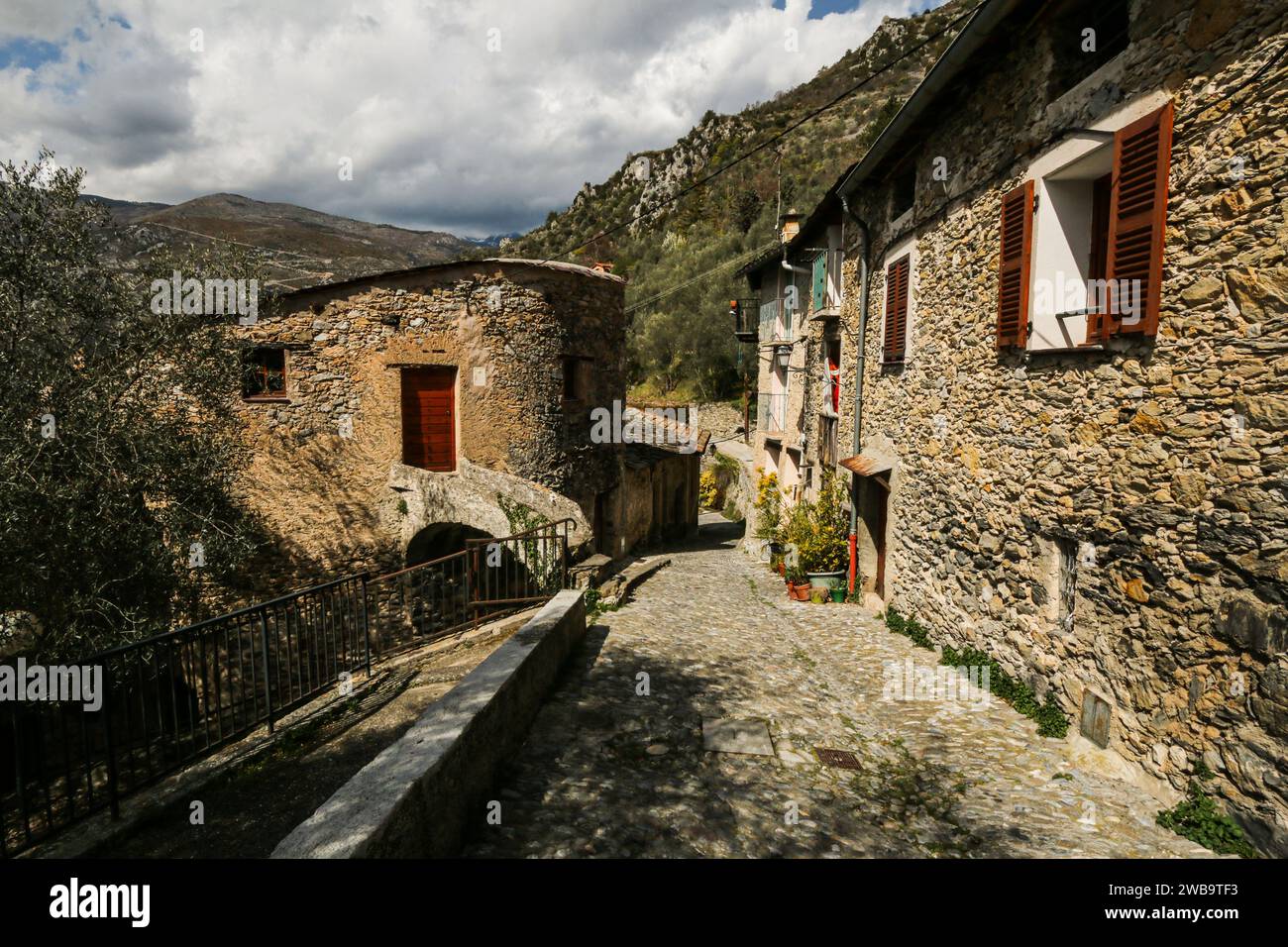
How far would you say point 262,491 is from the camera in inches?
484

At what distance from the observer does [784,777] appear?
5.21m

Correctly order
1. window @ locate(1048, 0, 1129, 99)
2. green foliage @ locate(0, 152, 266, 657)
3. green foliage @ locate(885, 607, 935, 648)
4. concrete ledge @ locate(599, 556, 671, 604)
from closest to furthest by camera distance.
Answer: window @ locate(1048, 0, 1129, 99)
green foliage @ locate(0, 152, 266, 657)
green foliage @ locate(885, 607, 935, 648)
concrete ledge @ locate(599, 556, 671, 604)

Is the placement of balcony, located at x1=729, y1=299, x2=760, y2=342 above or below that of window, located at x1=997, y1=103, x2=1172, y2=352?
above

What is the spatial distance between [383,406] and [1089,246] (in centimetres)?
1126

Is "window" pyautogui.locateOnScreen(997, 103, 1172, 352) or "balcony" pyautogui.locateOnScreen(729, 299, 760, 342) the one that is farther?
"balcony" pyautogui.locateOnScreen(729, 299, 760, 342)

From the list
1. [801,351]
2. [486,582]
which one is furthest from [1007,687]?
[801,351]

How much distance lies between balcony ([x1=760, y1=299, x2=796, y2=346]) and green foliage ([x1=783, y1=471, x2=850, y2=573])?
7639 millimetres

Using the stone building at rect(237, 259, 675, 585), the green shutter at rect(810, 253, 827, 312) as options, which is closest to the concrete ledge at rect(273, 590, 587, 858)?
the stone building at rect(237, 259, 675, 585)

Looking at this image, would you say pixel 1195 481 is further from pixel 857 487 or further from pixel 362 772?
pixel 857 487

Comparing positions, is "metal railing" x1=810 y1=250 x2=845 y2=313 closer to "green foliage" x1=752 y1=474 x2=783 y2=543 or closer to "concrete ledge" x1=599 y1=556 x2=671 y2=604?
"green foliage" x1=752 y1=474 x2=783 y2=543

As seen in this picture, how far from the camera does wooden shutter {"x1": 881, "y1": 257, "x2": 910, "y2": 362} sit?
390 inches

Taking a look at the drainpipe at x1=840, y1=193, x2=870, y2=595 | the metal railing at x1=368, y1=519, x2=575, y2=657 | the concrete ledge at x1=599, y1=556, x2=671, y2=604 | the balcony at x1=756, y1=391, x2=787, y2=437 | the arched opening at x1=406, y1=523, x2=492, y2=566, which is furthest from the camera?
the balcony at x1=756, y1=391, x2=787, y2=437

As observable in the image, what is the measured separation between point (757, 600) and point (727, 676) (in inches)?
185

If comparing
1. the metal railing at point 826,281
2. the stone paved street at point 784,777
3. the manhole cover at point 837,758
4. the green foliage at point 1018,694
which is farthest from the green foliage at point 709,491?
the manhole cover at point 837,758
